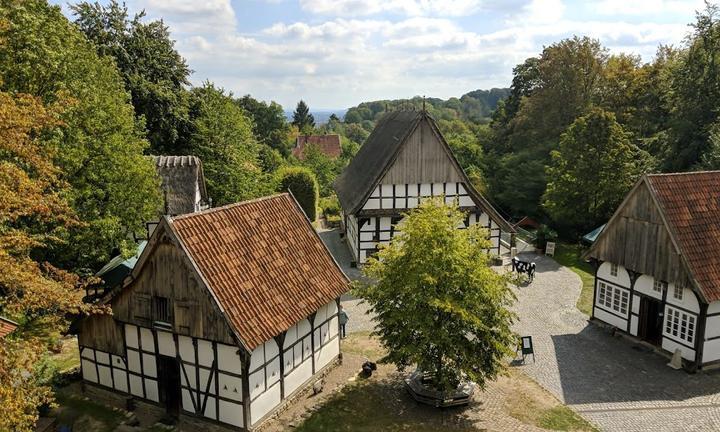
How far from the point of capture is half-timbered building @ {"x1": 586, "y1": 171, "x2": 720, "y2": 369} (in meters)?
19.8

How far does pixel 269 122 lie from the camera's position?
81.1 metres

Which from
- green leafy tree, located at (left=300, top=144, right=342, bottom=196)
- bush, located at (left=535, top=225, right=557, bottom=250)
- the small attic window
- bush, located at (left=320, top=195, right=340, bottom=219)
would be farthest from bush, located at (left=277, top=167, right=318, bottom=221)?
the small attic window

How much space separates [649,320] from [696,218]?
463 cm

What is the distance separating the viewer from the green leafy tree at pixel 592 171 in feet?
117

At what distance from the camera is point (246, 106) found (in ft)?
262

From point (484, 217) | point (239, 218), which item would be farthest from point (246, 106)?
point (239, 218)

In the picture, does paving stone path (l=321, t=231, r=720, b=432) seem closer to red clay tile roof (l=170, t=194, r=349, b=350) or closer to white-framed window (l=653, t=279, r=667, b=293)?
white-framed window (l=653, t=279, r=667, b=293)

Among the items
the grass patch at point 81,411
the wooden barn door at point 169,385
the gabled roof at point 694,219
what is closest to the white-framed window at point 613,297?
the gabled roof at point 694,219

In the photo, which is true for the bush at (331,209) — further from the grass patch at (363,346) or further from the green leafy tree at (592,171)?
the grass patch at (363,346)

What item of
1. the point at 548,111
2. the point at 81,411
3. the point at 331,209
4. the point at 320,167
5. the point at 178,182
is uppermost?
the point at 548,111

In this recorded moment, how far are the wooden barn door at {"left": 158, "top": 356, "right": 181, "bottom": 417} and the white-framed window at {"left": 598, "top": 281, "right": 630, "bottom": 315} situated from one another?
1808cm

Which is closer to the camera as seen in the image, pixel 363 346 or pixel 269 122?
pixel 363 346

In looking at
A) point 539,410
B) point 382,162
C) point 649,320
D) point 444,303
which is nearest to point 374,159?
point 382,162

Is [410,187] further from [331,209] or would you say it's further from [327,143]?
[327,143]
